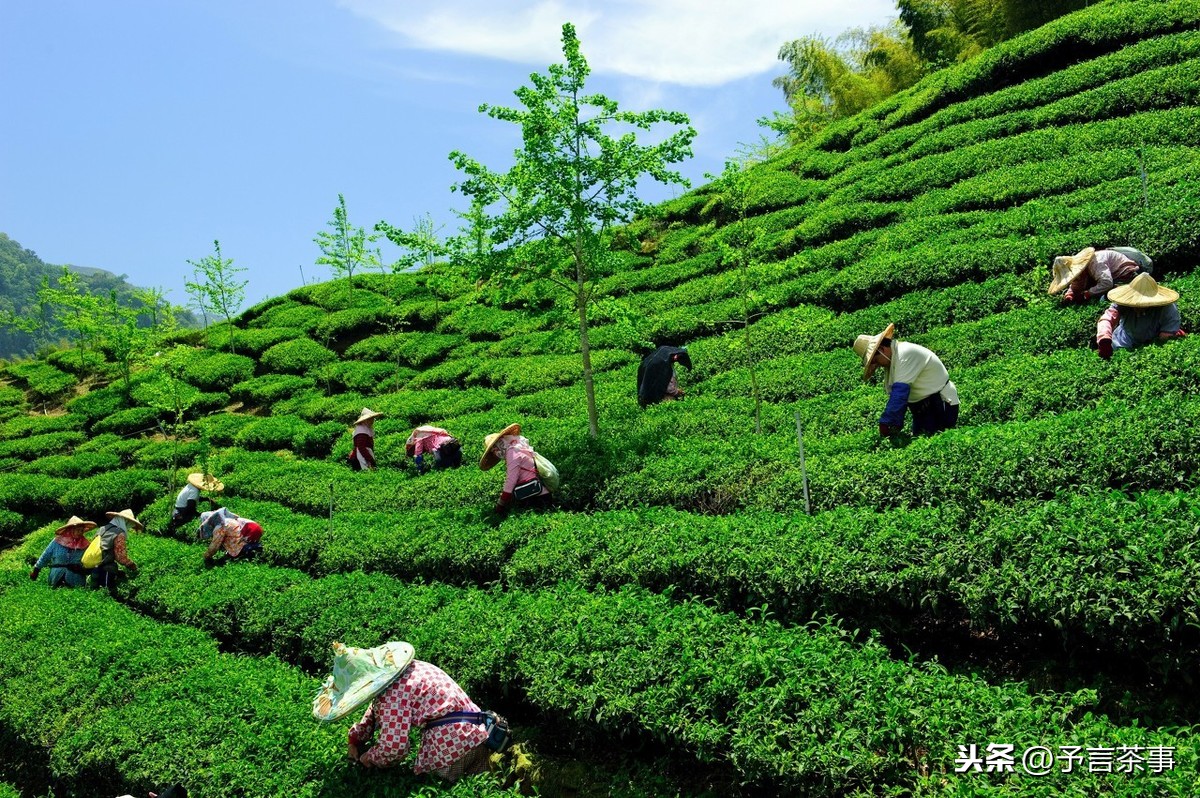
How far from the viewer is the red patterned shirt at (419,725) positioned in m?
6.16

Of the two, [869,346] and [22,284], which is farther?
[22,284]

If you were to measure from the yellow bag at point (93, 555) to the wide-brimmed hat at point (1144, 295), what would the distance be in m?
15.6

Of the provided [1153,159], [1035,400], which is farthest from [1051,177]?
[1035,400]


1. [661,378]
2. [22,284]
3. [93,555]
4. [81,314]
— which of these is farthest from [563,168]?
[22,284]

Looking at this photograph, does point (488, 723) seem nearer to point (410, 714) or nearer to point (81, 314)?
Answer: point (410, 714)

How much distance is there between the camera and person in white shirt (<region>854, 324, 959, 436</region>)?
9180mm

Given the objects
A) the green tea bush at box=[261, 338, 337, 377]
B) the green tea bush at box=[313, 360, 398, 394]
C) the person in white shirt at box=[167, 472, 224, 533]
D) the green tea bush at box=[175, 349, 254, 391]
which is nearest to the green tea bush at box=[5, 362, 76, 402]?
the green tea bush at box=[175, 349, 254, 391]

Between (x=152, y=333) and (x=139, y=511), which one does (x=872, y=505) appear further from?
(x=152, y=333)

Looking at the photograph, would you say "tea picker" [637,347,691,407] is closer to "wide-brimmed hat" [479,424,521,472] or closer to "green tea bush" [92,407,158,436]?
"wide-brimmed hat" [479,424,521,472]

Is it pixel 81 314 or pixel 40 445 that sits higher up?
pixel 81 314

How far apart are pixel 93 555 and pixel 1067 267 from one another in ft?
53.1

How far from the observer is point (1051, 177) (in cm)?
1648

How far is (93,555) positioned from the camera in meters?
13.6

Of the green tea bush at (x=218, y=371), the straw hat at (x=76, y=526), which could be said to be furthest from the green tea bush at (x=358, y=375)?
the straw hat at (x=76, y=526)
